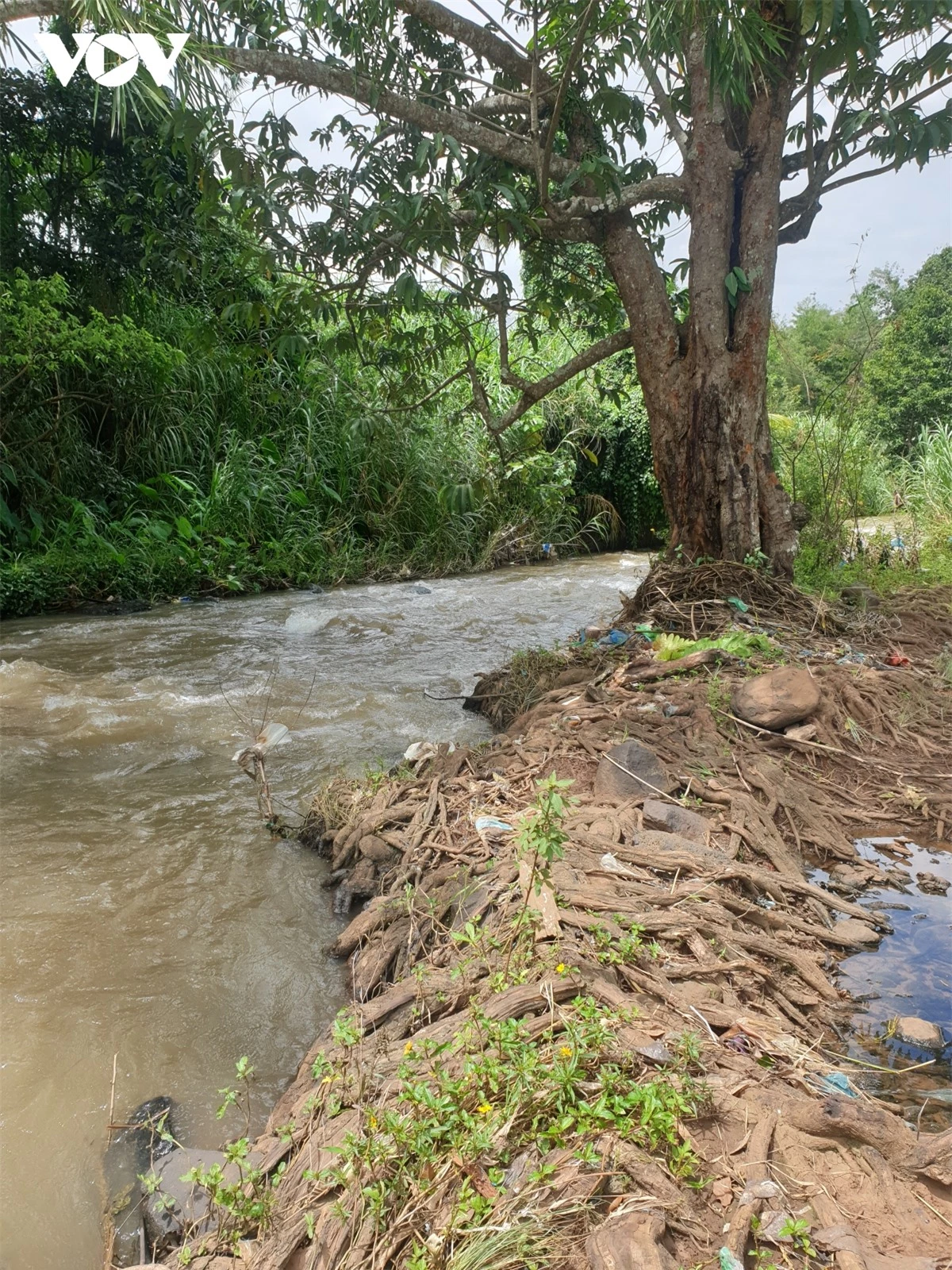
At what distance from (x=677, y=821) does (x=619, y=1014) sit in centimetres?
101

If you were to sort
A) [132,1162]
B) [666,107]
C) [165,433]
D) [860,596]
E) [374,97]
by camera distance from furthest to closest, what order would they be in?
[165,433], [860,596], [666,107], [374,97], [132,1162]

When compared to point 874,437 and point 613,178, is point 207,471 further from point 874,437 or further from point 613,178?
point 874,437

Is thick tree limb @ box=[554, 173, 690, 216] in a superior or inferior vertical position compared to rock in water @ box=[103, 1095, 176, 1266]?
superior

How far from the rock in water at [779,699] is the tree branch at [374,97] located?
2.85 meters

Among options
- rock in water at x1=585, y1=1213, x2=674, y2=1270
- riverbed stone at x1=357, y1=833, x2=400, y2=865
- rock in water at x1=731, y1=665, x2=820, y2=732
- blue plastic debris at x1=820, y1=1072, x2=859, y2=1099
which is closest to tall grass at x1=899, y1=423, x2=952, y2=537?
rock in water at x1=731, y1=665, x2=820, y2=732

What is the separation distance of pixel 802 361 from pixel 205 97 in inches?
238

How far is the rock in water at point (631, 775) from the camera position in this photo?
9.02 ft

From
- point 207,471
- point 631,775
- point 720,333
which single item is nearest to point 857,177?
point 720,333

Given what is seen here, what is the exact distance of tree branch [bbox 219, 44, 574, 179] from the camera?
3965 millimetres

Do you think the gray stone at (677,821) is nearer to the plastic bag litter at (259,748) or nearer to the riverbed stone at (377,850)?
the riverbed stone at (377,850)

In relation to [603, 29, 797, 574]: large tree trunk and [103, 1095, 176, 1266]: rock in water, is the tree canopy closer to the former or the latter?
[603, 29, 797, 574]: large tree trunk

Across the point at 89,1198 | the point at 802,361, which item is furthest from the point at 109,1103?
the point at 802,361

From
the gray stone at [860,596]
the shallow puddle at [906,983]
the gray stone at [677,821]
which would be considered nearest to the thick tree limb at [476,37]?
the gray stone at [860,596]

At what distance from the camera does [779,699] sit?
3.20 m
